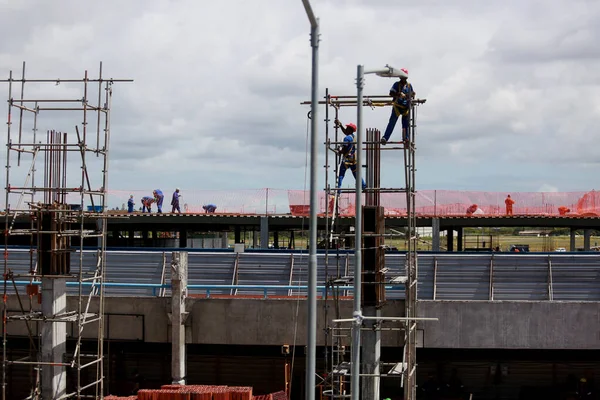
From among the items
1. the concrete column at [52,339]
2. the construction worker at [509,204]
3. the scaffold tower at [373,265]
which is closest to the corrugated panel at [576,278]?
the scaffold tower at [373,265]

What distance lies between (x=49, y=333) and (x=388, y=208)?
28426 millimetres

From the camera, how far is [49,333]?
2217 cm

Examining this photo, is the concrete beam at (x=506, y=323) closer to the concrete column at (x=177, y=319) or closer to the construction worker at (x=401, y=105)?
the construction worker at (x=401, y=105)

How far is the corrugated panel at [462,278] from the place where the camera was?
2769cm

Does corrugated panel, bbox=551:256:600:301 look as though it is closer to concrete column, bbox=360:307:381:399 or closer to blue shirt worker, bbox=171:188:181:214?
concrete column, bbox=360:307:381:399

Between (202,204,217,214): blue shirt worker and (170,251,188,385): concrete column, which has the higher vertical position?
(202,204,217,214): blue shirt worker

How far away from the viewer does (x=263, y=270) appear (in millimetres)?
29531

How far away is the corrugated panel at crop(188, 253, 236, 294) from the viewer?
29.6 meters

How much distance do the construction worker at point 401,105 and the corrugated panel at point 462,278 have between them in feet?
28.7

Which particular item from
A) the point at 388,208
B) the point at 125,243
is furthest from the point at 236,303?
the point at 125,243

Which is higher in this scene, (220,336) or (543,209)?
(543,209)

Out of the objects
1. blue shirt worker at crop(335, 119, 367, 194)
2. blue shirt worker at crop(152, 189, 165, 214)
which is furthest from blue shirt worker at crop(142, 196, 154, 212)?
blue shirt worker at crop(335, 119, 367, 194)

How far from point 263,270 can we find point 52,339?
906cm

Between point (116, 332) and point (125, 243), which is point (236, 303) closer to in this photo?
point (116, 332)
